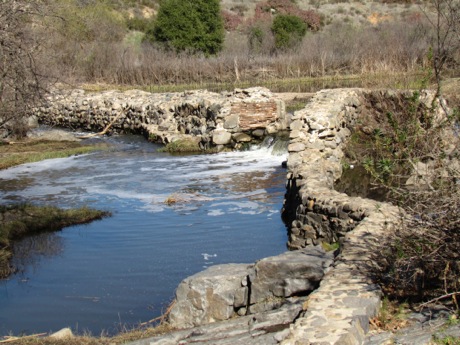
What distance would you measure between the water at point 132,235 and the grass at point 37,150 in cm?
79

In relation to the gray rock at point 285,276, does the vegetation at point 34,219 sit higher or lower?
lower

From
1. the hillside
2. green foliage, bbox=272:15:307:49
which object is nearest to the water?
green foliage, bbox=272:15:307:49

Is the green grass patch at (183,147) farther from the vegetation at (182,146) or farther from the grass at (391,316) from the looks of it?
the grass at (391,316)

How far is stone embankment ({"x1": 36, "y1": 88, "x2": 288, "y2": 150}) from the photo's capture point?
70.0ft

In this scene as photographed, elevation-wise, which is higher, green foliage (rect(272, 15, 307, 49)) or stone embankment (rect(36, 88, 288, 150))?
green foliage (rect(272, 15, 307, 49))

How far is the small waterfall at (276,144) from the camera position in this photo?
1931 centimetres

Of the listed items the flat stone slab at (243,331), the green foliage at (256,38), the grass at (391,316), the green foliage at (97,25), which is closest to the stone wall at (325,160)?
the flat stone slab at (243,331)

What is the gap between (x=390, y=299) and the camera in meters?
5.73

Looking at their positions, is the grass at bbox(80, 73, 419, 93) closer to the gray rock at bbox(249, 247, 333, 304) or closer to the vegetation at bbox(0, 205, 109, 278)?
the vegetation at bbox(0, 205, 109, 278)

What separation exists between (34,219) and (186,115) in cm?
1153

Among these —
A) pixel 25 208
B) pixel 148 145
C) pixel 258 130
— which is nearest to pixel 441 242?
pixel 25 208

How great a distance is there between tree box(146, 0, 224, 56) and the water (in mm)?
28988

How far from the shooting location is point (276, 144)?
64.5 ft

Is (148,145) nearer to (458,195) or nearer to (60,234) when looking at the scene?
(60,234)
